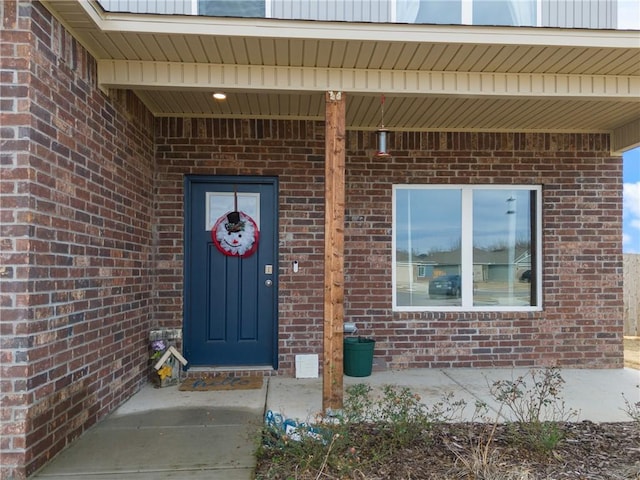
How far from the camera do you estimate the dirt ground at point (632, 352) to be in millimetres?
6343

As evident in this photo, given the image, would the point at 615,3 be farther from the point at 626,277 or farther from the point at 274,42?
the point at 626,277

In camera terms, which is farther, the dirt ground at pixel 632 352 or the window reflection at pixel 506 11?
the dirt ground at pixel 632 352

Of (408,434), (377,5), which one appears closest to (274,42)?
(377,5)

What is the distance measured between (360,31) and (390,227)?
8.62 ft

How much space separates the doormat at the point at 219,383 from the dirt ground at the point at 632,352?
16.0ft

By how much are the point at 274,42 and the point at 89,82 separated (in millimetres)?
1529

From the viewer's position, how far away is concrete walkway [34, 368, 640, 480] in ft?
10.3

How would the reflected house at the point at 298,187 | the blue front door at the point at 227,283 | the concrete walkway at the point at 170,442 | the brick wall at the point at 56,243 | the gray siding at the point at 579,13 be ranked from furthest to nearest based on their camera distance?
1. the blue front door at the point at 227,283
2. the gray siding at the point at 579,13
3. the reflected house at the point at 298,187
4. the concrete walkway at the point at 170,442
5. the brick wall at the point at 56,243

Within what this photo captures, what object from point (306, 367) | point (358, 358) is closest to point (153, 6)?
point (306, 367)

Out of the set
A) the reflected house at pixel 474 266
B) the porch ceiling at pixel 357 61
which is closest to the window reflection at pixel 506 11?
the porch ceiling at pixel 357 61

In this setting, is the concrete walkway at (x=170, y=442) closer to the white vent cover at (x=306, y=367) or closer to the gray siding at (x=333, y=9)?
the white vent cover at (x=306, y=367)

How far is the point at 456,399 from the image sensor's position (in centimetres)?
459

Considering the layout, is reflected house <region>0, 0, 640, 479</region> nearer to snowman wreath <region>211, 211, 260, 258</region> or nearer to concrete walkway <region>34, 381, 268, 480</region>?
snowman wreath <region>211, 211, 260, 258</region>

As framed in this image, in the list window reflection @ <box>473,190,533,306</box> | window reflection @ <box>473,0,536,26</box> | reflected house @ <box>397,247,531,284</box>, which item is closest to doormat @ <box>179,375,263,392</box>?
reflected house @ <box>397,247,531,284</box>
